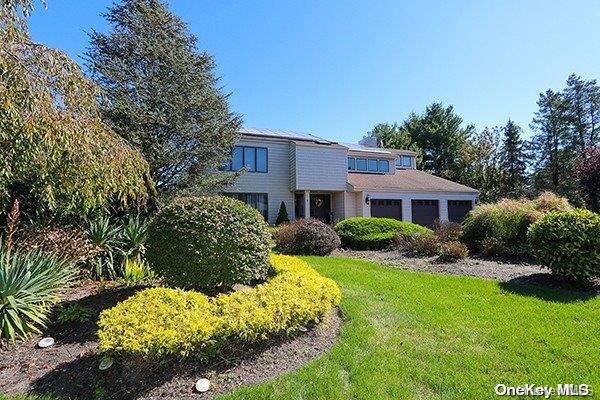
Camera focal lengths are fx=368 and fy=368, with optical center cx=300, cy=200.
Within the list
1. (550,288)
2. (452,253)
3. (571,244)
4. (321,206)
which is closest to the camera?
(571,244)

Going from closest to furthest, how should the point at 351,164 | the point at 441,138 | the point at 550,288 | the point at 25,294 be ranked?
the point at 25,294
the point at 550,288
the point at 351,164
the point at 441,138

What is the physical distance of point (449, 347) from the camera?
466cm

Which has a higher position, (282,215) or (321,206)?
(321,206)

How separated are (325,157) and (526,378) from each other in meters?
19.7

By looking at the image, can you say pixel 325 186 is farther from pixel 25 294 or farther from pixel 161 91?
pixel 25 294

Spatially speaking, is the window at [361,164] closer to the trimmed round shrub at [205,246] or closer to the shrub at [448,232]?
the shrub at [448,232]

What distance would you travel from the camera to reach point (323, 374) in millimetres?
3971

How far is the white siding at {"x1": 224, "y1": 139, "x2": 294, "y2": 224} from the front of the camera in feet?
70.8

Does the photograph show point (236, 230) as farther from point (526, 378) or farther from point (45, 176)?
point (526, 378)

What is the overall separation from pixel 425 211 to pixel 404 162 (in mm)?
7557

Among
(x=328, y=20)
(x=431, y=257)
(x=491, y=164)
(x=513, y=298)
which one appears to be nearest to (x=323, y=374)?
(x=513, y=298)

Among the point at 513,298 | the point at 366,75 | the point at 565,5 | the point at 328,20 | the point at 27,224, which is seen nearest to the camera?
the point at 513,298

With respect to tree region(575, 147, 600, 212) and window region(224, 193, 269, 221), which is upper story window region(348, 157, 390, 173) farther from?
tree region(575, 147, 600, 212)

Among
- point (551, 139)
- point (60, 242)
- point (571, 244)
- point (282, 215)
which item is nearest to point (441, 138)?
point (551, 139)
